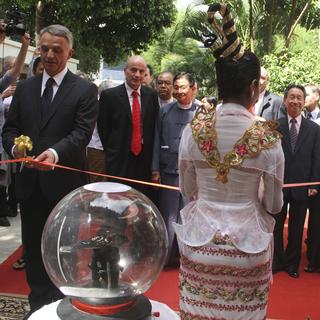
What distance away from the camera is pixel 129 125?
4.56 meters

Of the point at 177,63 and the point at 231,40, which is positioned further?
the point at 177,63

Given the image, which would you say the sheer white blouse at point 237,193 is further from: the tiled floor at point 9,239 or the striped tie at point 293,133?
the tiled floor at point 9,239

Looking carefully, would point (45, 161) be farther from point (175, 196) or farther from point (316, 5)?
point (316, 5)

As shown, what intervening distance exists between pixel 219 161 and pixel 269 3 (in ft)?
42.9

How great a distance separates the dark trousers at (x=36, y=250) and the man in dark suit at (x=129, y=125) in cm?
136

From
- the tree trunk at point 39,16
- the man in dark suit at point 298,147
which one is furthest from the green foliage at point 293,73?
the tree trunk at point 39,16

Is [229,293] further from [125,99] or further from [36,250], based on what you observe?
[125,99]

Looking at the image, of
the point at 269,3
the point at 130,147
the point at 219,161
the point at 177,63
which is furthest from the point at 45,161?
the point at 177,63

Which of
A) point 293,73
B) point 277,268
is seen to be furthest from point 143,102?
point 293,73

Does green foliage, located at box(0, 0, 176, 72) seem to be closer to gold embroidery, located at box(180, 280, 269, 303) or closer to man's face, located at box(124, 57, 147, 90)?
man's face, located at box(124, 57, 147, 90)

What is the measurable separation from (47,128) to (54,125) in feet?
0.15

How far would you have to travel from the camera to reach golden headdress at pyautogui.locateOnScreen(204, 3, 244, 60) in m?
2.16

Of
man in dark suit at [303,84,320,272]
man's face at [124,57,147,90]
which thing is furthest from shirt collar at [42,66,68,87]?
man in dark suit at [303,84,320,272]

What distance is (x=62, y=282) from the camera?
6.03ft
